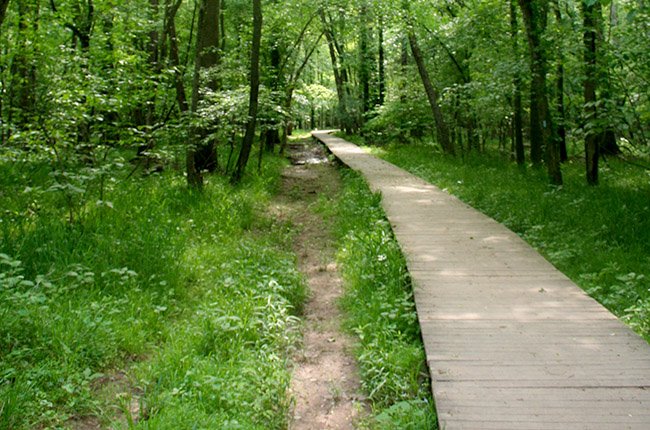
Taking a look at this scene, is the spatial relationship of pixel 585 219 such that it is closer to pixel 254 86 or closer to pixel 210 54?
pixel 254 86

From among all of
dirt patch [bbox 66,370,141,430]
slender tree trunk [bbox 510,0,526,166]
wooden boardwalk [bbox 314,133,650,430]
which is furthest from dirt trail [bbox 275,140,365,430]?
slender tree trunk [bbox 510,0,526,166]

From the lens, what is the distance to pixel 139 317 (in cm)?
449

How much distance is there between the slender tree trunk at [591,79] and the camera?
8.24 metres

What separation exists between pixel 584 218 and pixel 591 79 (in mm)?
2994

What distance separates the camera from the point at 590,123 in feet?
26.0

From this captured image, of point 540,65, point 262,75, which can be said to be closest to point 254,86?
point 262,75

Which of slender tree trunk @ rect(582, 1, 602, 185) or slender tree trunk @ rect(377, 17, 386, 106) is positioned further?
slender tree trunk @ rect(377, 17, 386, 106)

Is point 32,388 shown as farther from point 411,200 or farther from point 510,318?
point 411,200

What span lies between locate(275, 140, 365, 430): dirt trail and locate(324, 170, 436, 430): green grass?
0.47ft

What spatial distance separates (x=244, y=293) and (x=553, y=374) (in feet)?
9.80

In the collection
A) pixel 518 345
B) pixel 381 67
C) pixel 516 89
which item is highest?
pixel 381 67

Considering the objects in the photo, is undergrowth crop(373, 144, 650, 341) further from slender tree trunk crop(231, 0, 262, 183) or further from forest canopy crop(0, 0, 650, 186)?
slender tree trunk crop(231, 0, 262, 183)

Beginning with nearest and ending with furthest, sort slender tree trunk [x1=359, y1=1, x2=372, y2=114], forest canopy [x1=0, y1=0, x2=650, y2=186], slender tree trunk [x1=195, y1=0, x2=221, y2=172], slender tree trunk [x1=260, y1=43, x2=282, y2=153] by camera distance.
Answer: forest canopy [x1=0, y1=0, x2=650, y2=186]
slender tree trunk [x1=195, y1=0, x2=221, y2=172]
slender tree trunk [x1=260, y1=43, x2=282, y2=153]
slender tree trunk [x1=359, y1=1, x2=372, y2=114]

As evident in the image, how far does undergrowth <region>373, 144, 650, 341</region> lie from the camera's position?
5207 millimetres
